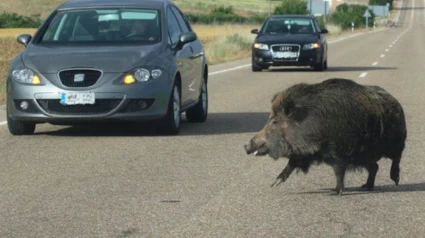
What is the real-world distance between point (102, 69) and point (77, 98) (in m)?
0.41

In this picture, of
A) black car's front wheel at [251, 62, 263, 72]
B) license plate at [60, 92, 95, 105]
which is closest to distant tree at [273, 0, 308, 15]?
black car's front wheel at [251, 62, 263, 72]

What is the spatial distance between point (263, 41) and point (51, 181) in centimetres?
1879

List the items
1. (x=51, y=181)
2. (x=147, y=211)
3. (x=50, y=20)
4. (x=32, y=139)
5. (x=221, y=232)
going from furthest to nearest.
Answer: (x=50, y=20) → (x=32, y=139) → (x=51, y=181) → (x=147, y=211) → (x=221, y=232)

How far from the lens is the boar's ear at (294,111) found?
25.7 ft

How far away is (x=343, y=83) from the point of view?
8.16 m

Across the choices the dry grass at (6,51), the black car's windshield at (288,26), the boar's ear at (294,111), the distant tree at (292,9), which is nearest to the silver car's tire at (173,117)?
the boar's ear at (294,111)

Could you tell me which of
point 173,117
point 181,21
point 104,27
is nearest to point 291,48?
point 181,21

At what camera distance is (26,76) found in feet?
38.5

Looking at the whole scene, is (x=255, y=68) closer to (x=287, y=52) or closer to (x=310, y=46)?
(x=287, y=52)

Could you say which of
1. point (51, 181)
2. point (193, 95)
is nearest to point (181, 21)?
point (193, 95)

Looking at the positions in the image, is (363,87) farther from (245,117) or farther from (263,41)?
(263,41)

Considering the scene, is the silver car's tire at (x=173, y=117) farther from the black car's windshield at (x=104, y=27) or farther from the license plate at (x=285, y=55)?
the license plate at (x=285, y=55)

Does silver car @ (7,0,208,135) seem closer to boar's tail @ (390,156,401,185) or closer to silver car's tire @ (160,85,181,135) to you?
silver car's tire @ (160,85,181,135)

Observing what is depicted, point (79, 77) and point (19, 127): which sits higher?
point (79, 77)
